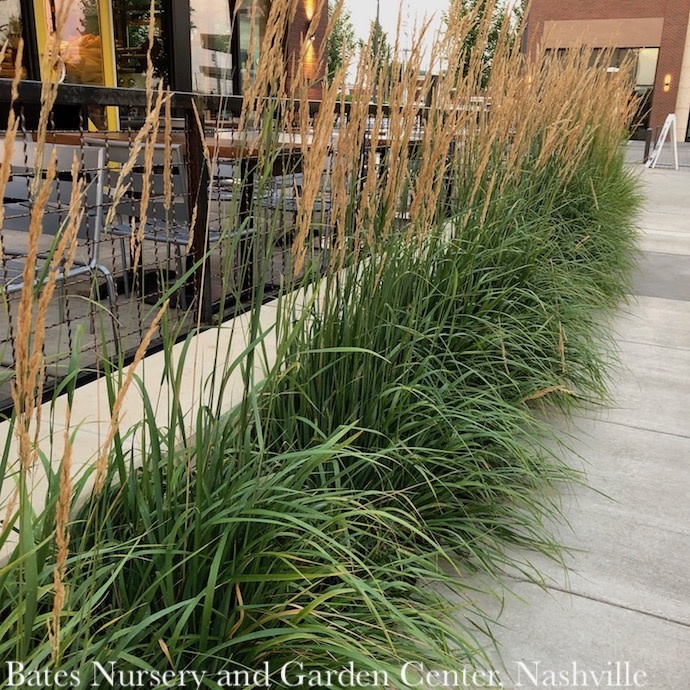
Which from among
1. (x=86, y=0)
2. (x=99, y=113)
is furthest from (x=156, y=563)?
(x=86, y=0)

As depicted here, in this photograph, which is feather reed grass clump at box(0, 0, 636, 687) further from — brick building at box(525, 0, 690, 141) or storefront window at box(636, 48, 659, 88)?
storefront window at box(636, 48, 659, 88)

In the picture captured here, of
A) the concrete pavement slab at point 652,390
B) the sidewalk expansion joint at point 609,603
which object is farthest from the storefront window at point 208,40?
the sidewalk expansion joint at point 609,603

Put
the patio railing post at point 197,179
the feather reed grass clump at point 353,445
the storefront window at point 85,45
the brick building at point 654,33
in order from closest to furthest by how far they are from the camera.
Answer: the feather reed grass clump at point 353,445, the patio railing post at point 197,179, the storefront window at point 85,45, the brick building at point 654,33

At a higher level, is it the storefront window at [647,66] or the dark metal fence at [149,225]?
the storefront window at [647,66]

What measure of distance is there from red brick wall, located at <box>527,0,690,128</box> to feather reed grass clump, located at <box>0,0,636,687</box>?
2631cm

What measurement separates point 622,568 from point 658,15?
96.3ft

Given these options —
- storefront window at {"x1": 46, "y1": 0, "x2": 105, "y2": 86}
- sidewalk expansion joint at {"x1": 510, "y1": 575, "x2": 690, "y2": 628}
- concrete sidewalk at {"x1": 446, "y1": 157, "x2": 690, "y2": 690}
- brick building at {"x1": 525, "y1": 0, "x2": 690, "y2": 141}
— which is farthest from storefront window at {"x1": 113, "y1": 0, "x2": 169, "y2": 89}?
brick building at {"x1": 525, "y1": 0, "x2": 690, "y2": 141}

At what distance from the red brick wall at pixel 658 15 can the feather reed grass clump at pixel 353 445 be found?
86.3 feet

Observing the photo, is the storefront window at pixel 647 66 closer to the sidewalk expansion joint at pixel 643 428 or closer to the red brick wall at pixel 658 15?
the red brick wall at pixel 658 15

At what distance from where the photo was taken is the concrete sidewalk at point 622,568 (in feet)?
5.17

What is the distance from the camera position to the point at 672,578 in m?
1.89

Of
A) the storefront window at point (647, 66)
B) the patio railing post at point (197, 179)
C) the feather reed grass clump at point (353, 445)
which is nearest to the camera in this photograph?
the feather reed grass clump at point (353, 445)

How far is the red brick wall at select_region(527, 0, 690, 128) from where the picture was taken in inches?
1024

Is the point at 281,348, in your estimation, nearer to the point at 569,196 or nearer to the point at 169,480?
the point at 169,480
